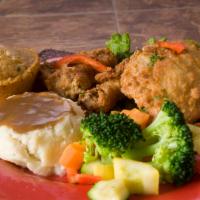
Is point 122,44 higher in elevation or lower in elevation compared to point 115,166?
higher

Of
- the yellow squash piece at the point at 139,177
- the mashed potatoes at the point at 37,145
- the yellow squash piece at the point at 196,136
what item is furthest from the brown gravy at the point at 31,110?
the yellow squash piece at the point at 196,136

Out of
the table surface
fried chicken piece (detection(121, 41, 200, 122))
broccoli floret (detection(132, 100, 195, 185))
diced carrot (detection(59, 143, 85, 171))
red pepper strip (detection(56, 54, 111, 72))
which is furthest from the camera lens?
the table surface

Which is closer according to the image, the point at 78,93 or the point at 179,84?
the point at 179,84

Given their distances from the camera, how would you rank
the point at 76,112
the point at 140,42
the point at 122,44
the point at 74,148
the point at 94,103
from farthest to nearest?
1. the point at 140,42
2. the point at 122,44
3. the point at 94,103
4. the point at 76,112
5. the point at 74,148

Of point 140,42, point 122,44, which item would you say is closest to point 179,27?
point 140,42

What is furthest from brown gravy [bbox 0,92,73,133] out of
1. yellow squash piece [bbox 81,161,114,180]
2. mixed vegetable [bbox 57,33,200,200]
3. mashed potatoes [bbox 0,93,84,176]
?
yellow squash piece [bbox 81,161,114,180]

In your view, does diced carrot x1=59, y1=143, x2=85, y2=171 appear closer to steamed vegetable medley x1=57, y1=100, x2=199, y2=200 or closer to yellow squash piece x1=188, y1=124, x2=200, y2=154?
steamed vegetable medley x1=57, y1=100, x2=199, y2=200

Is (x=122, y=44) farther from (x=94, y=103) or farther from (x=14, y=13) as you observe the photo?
(x=14, y=13)
